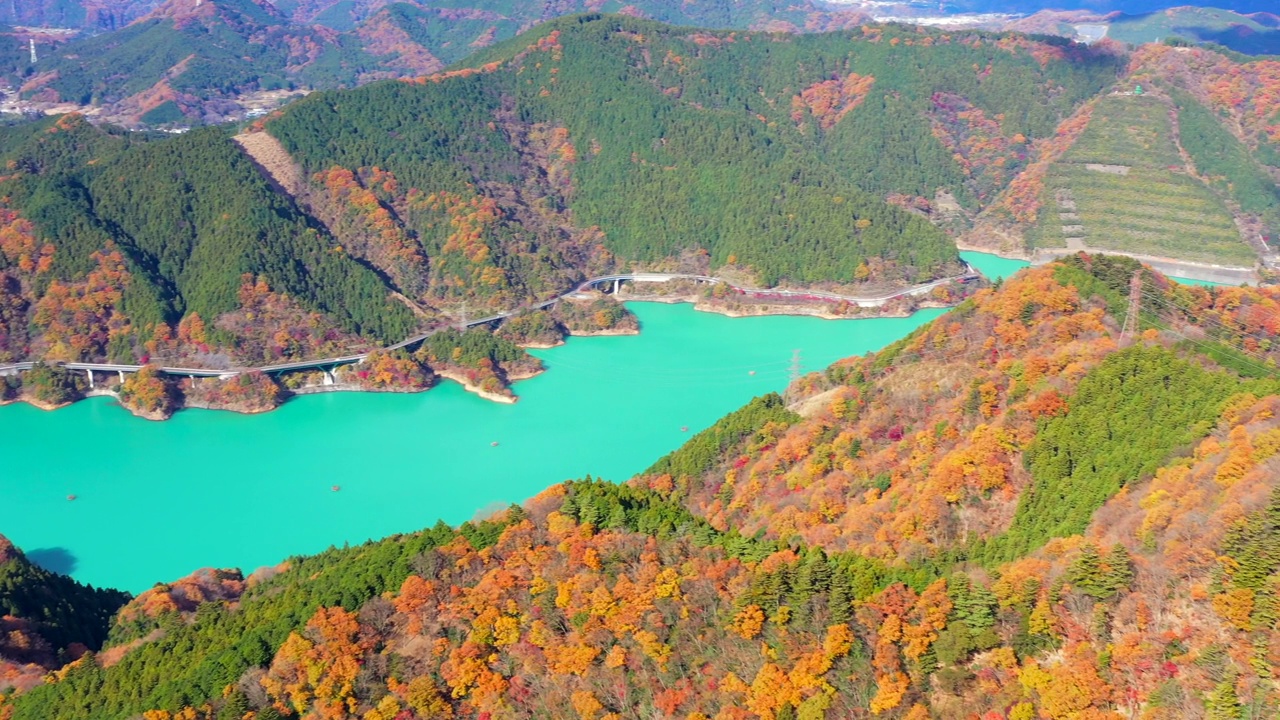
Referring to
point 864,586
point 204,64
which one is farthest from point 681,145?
point 204,64

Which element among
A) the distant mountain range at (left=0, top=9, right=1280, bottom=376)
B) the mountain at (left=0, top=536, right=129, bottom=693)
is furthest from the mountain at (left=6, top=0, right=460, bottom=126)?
the mountain at (left=0, top=536, right=129, bottom=693)

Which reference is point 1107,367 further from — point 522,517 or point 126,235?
point 126,235

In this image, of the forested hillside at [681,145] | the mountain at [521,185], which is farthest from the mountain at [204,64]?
the forested hillside at [681,145]

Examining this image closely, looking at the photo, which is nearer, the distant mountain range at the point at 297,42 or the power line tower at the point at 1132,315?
the power line tower at the point at 1132,315

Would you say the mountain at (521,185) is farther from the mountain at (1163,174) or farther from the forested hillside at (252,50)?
the forested hillside at (252,50)

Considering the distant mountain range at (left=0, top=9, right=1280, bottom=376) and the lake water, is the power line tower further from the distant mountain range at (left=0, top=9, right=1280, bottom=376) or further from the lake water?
the lake water
